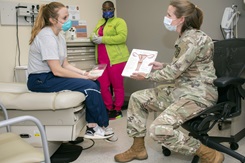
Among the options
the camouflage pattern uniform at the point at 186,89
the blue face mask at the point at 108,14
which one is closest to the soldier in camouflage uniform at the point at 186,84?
the camouflage pattern uniform at the point at 186,89

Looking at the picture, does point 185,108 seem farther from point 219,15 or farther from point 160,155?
point 219,15

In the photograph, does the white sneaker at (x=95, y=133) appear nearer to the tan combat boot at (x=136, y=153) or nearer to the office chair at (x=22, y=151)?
the tan combat boot at (x=136, y=153)

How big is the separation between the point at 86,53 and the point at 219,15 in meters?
1.55

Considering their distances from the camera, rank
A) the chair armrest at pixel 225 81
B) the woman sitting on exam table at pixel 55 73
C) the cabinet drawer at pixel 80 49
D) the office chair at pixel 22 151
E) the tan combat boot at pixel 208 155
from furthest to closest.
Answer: the cabinet drawer at pixel 80 49
the woman sitting on exam table at pixel 55 73
the tan combat boot at pixel 208 155
the chair armrest at pixel 225 81
the office chair at pixel 22 151

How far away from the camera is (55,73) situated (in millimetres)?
1907

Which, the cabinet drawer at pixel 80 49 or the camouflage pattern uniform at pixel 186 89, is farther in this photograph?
the cabinet drawer at pixel 80 49

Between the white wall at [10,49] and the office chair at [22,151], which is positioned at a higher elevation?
the white wall at [10,49]

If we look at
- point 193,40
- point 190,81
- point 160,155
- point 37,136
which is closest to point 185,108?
point 190,81

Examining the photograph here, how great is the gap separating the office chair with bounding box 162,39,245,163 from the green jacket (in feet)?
4.32

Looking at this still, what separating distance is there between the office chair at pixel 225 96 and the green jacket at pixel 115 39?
132cm

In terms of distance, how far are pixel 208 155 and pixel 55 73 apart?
1188 millimetres

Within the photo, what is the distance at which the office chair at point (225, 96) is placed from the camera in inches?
62.7

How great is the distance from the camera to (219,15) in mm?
2773

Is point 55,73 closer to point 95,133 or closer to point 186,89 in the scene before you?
point 95,133
